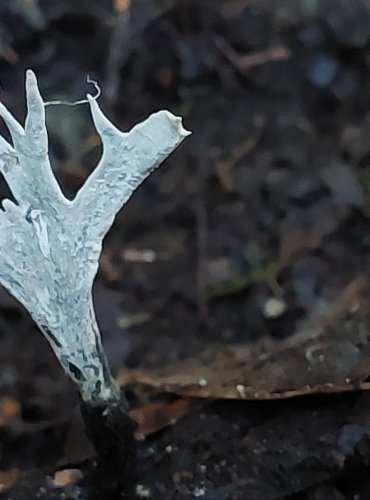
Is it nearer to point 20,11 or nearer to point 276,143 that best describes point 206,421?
point 276,143

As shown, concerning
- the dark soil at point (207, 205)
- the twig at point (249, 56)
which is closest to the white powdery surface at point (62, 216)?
the dark soil at point (207, 205)

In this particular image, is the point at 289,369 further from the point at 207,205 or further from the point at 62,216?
the point at 207,205

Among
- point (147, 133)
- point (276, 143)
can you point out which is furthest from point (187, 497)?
point (276, 143)

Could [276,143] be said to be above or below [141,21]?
below

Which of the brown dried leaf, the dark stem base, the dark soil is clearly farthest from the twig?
the dark stem base

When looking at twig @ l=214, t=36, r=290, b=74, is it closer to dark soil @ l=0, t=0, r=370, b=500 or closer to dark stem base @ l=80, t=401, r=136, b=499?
dark soil @ l=0, t=0, r=370, b=500

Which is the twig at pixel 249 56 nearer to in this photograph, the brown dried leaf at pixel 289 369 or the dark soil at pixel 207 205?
the dark soil at pixel 207 205

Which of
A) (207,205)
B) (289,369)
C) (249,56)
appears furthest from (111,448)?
(249,56)
